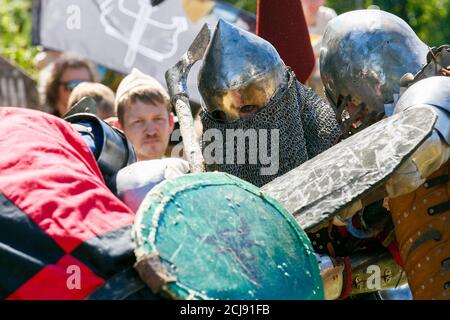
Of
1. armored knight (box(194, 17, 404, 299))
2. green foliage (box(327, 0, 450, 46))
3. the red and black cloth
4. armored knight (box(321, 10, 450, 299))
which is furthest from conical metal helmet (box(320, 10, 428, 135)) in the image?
green foliage (box(327, 0, 450, 46))

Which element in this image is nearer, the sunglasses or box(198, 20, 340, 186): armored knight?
box(198, 20, 340, 186): armored knight

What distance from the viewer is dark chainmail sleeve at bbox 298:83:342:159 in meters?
4.19

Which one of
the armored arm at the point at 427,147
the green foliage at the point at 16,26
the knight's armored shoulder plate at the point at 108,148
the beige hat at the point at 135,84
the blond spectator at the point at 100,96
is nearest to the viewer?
the armored arm at the point at 427,147

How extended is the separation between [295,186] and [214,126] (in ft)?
3.43

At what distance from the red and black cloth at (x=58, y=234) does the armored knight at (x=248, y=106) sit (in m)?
1.25

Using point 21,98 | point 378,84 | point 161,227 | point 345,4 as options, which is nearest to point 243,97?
point 378,84

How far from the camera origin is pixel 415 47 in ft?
13.4

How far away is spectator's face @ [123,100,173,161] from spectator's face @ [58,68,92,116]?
85 cm

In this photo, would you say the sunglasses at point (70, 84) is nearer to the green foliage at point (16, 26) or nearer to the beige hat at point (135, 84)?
the beige hat at point (135, 84)

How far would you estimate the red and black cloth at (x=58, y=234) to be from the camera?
2607mm

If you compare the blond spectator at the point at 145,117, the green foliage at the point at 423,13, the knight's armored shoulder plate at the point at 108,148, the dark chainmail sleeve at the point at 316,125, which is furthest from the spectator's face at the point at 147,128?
the green foliage at the point at 423,13

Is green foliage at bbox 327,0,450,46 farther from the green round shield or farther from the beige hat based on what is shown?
the green round shield

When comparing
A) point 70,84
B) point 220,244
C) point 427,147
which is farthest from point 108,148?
point 70,84

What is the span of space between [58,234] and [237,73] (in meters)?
1.50
